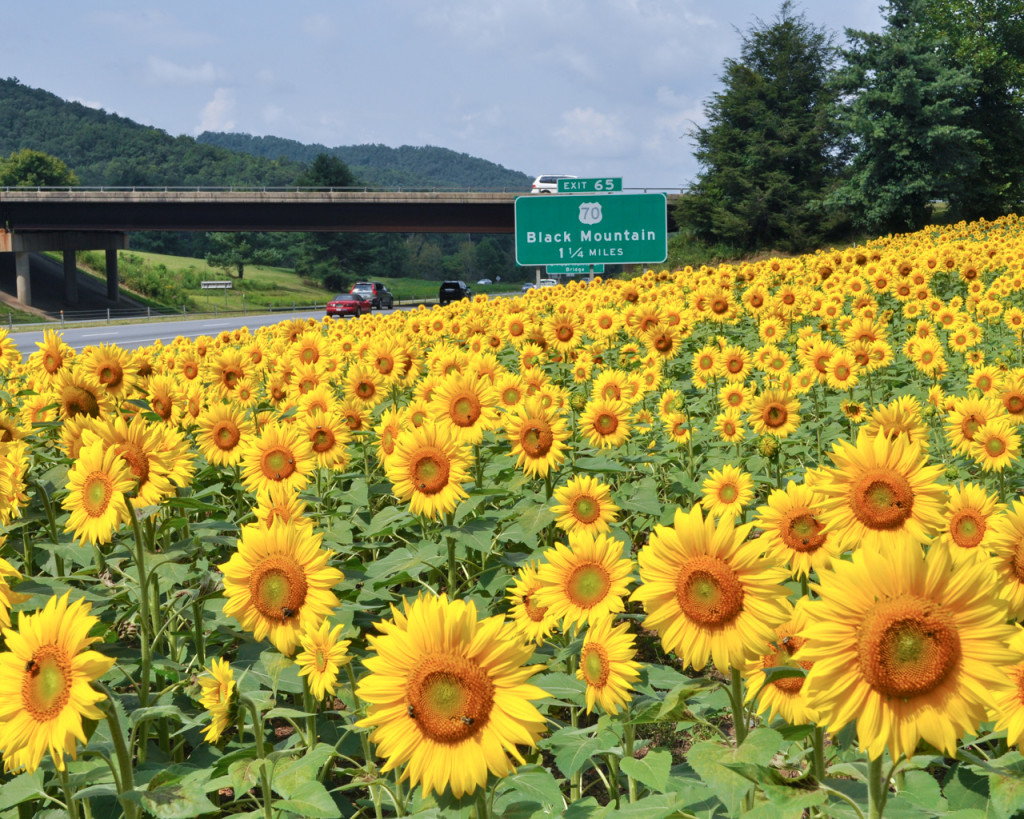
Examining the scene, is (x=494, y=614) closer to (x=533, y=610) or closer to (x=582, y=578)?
(x=533, y=610)

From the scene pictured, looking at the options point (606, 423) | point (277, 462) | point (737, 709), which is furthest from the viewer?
point (606, 423)

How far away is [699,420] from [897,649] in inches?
241

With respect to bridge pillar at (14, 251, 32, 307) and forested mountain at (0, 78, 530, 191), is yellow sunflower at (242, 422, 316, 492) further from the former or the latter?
forested mountain at (0, 78, 530, 191)

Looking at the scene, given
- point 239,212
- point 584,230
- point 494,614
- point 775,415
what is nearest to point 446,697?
point 494,614

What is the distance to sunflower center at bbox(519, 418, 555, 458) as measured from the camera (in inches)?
158

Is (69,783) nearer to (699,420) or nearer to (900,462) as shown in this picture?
(900,462)

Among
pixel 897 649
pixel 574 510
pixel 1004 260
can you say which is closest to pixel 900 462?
pixel 897 649

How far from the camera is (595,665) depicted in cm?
245

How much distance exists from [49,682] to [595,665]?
4.56 feet

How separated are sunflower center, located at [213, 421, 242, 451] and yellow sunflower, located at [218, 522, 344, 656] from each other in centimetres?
214

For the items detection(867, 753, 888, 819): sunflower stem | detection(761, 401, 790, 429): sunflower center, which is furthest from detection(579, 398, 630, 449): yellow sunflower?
detection(867, 753, 888, 819): sunflower stem

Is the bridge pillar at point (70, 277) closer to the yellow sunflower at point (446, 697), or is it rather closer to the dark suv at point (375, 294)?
the dark suv at point (375, 294)

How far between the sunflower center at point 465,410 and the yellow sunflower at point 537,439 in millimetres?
356

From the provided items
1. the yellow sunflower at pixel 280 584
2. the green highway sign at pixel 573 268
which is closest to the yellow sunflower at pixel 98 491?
the yellow sunflower at pixel 280 584
